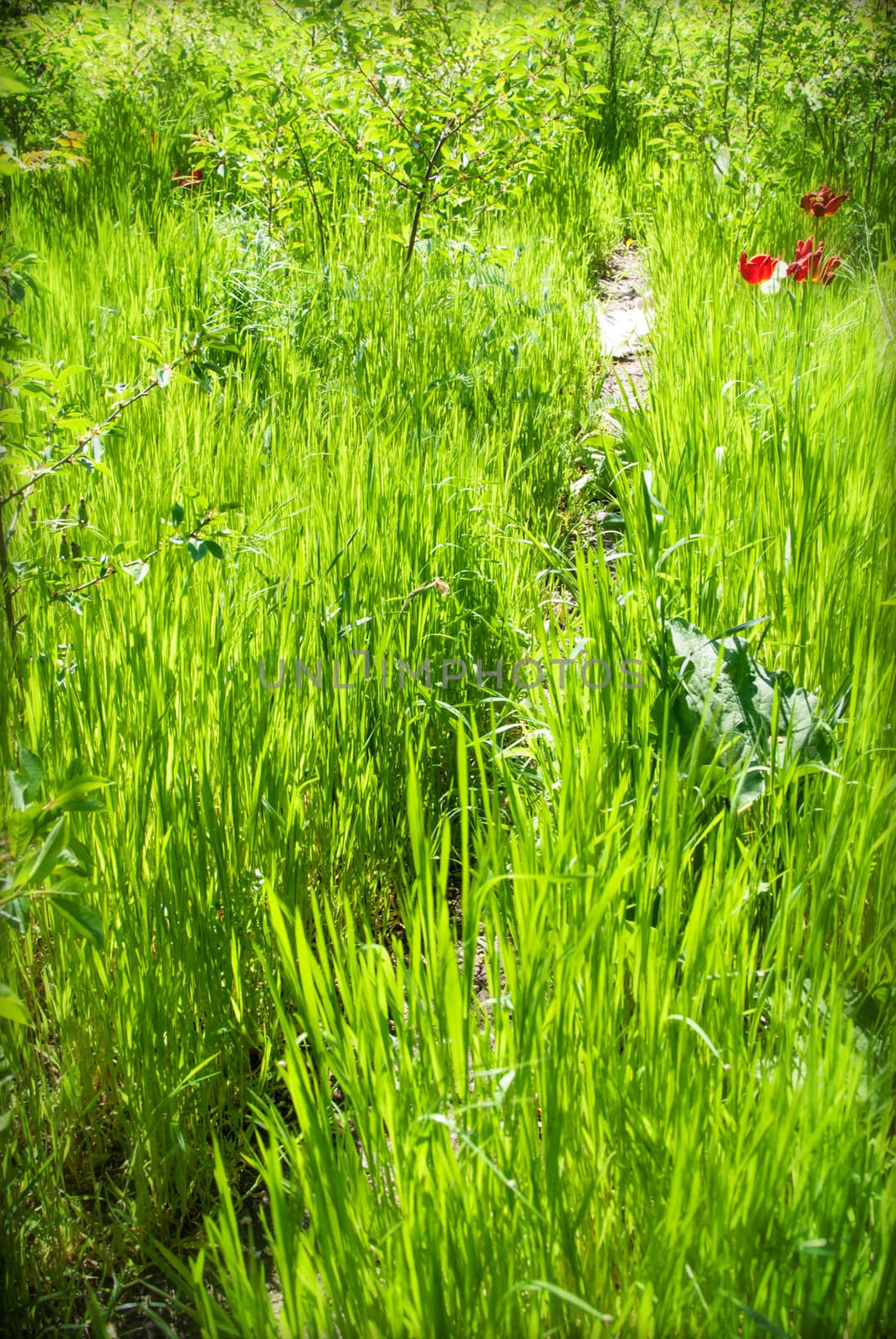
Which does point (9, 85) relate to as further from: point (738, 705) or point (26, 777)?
point (738, 705)

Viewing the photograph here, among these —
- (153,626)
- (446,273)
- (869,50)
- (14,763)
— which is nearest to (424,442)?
(153,626)

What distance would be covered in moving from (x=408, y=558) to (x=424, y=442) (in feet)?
1.83

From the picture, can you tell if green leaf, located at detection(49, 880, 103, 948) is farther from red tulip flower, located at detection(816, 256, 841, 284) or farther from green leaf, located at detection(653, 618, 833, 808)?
red tulip flower, located at detection(816, 256, 841, 284)

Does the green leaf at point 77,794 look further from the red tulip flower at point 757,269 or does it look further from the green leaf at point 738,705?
the red tulip flower at point 757,269

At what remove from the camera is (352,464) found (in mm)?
2162

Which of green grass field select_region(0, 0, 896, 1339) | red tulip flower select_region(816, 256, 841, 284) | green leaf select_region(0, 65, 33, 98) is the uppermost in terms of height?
green leaf select_region(0, 65, 33, 98)

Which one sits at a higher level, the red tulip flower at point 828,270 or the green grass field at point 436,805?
the red tulip flower at point 828,270

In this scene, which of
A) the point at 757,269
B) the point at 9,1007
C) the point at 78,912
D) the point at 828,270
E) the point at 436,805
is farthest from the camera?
the point at 828,270

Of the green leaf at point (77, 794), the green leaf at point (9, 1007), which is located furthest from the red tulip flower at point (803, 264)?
the green leaf at point (9, 1007)

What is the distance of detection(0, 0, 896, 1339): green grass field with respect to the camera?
0.84 meters

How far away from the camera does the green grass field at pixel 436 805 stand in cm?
84

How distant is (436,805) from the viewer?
179 centimetres

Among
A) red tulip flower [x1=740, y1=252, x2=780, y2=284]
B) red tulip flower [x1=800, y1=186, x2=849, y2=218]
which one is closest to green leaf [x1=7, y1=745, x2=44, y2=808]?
red tulip flower [x1=740, y1=252, x2=780, y2=284]

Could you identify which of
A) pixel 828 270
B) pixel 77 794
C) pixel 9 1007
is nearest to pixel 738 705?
pixel 77 794
